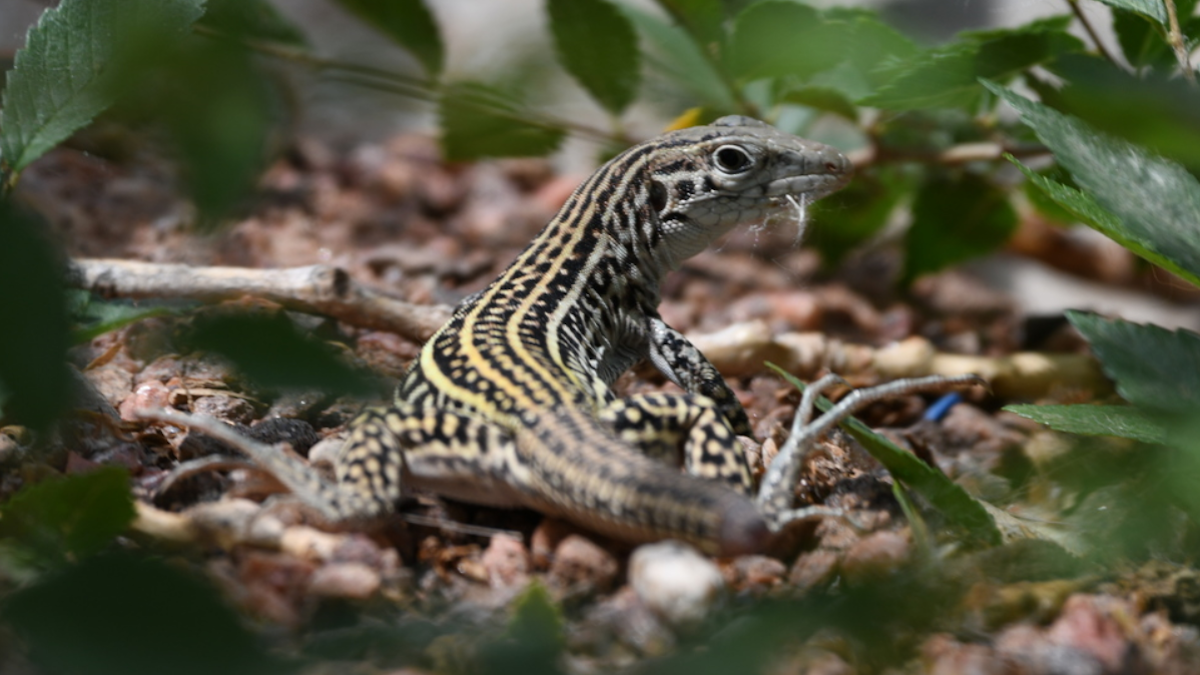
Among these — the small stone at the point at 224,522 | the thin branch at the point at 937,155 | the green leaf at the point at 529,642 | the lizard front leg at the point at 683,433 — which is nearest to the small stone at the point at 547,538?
the lizard front leg at the point at 683,433

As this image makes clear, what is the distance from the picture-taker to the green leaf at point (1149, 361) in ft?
6.75

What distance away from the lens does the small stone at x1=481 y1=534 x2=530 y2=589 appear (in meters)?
2.05

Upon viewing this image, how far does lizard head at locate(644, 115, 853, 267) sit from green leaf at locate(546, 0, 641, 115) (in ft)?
2.73

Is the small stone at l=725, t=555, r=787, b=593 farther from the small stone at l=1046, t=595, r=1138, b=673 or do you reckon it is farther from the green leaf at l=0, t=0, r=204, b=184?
the green leaf at l=0, t=0, r=204, b=184

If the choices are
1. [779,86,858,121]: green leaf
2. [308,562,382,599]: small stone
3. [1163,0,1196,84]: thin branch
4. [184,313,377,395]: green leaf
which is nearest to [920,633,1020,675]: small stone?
[308,562,382,599]: small stone

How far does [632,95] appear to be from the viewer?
415 centimetres

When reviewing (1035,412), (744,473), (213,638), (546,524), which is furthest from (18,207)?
(1035,412)

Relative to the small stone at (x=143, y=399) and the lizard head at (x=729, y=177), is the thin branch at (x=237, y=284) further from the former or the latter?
the lizard head at (x=729, y=177)

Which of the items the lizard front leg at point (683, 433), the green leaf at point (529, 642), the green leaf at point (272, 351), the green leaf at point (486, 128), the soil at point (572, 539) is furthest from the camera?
the green leaf at point (486, 128)

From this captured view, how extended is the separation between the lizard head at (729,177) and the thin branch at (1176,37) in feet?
3.30

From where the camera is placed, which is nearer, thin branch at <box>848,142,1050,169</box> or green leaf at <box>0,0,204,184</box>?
green leaf at <box>0,0,204,184</box>

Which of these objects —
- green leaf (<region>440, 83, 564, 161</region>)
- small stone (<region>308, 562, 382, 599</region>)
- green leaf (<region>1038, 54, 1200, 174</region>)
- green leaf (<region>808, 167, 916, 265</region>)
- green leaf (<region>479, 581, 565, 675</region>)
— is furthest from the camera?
green leaf (<region>808, 167, 916, 265</region>)

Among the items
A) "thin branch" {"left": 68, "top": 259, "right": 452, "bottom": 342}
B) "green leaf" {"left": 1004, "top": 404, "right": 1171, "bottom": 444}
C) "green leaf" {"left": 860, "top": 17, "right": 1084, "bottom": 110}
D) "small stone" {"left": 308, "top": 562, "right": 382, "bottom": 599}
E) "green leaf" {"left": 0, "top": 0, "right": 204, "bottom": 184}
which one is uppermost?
"green leaf" {"left": 860, "top": 17, "right": 1084, "bottom": 110}

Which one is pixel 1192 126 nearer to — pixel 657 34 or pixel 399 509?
pixel 399 509
